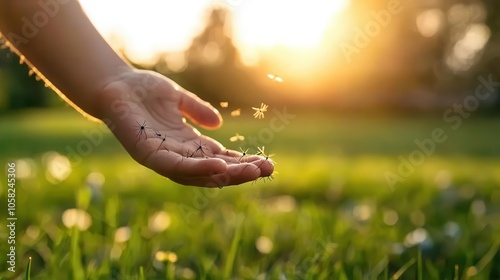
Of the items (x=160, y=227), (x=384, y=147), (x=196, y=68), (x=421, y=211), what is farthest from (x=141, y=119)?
(x=196, y=68)

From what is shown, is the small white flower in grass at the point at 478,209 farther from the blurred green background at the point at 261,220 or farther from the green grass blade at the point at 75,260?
the green grass blade at the point at 75,260

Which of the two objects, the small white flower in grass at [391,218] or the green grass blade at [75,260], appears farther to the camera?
the small white flower in grass at [391,218]

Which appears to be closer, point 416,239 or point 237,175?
point 237,175

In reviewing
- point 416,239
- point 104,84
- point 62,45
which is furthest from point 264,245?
point 62,45

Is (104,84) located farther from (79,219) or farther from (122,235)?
(79,219)

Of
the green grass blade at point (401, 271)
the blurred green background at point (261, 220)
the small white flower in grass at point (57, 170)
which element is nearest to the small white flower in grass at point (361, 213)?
the blurred green background at point (261, 220)

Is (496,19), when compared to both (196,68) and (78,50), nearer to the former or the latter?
(196,68)

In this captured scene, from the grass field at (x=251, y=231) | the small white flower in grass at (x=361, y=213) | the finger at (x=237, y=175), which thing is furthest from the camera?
the small white flower in grass at (x=361, y=213)
